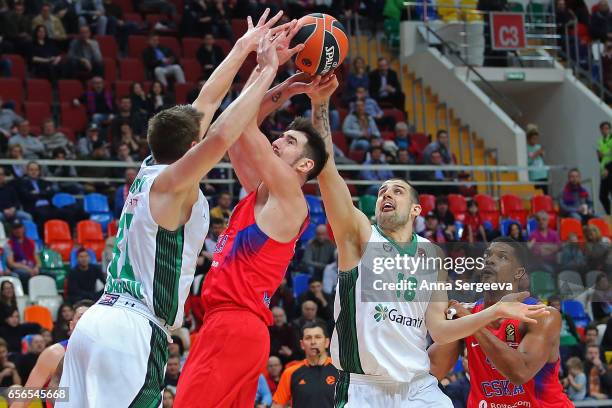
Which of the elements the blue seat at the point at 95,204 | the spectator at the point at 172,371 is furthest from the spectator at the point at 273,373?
the blue seat at the point at 95,204

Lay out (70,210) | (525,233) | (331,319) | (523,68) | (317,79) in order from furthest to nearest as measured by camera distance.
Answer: (523,68) < (525,233) < (70,210) < (331,319) < (317,79)

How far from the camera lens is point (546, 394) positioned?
6.82m

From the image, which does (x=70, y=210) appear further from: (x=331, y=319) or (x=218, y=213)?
(x=331, y=319)

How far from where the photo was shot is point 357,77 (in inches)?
749

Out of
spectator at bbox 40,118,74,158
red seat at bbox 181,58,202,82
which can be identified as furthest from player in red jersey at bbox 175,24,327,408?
red seat at bbox 181,58,202,82

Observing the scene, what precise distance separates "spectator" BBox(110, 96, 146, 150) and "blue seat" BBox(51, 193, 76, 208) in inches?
48.4

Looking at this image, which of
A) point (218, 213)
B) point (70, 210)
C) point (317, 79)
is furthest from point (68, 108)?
point (317, 79)

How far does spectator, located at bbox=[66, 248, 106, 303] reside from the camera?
40.9 feet

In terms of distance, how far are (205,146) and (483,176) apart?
14.8m

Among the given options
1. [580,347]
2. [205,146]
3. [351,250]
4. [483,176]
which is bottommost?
[580,347]

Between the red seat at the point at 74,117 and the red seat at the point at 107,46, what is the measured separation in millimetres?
1837

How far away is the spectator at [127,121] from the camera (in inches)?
608

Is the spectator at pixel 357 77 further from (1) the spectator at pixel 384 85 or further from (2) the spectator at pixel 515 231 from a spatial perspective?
(2) the spectator at pixel 515 231

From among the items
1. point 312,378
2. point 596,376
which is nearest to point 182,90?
point 596,376
